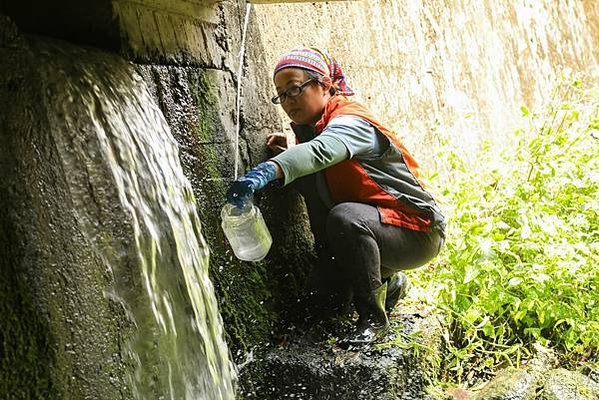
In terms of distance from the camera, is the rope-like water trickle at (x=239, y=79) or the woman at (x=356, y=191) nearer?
the woman at (x=356, y=191)

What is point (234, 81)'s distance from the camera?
11.5 feet

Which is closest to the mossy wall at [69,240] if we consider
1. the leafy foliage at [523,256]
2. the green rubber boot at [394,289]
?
the green rubber boot at [394,289]

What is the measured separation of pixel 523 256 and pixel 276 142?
5.18ft

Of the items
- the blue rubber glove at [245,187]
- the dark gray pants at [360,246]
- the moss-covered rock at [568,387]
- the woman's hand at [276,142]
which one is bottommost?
the moss-covered rock at [568,387]

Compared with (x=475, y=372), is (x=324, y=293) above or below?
above

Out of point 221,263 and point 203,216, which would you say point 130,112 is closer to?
point 203,216

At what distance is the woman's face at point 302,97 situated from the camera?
3.43 m

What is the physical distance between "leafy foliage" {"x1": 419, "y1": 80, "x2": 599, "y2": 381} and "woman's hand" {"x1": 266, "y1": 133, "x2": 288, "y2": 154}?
3.90ft

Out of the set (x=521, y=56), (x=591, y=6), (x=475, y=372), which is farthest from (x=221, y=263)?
(x=591, y=6)

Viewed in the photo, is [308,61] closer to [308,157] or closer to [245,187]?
[308,157]

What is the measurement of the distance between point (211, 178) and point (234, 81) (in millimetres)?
561

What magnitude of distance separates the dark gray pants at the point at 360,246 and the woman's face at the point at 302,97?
0.31 metres

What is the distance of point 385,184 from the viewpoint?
11.2 feet

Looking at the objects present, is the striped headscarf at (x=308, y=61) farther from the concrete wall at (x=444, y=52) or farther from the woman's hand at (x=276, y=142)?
the concrete wall at (x=444, y=52)
